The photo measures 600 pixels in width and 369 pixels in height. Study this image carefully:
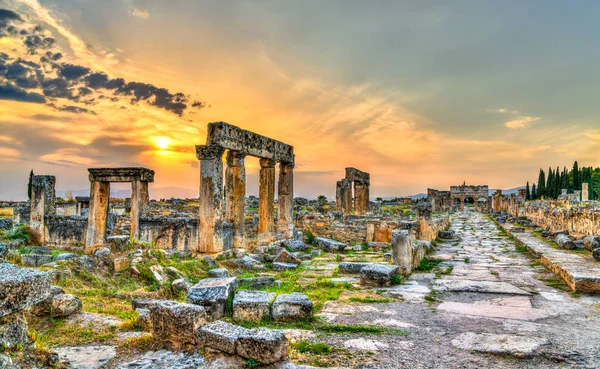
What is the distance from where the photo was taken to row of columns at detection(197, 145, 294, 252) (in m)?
11.6

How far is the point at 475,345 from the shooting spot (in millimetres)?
4316

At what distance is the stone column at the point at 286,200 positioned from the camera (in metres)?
15.8

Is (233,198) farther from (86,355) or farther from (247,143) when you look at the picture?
(86,355)

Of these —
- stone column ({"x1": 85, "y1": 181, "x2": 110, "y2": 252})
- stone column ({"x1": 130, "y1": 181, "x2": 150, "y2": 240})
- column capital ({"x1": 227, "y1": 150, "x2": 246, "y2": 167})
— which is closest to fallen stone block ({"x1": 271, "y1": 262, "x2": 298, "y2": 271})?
column capital ({"x1": 227, "y1": 150, "x2": 246, "y2": 167})

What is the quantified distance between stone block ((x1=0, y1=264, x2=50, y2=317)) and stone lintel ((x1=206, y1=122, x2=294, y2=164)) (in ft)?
29.1

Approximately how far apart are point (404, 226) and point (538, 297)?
7522 mm

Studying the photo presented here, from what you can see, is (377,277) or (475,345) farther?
(377,277)

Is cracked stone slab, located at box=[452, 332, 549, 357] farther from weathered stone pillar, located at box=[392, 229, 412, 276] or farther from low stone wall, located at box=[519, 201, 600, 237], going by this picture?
low stone wall, located at box=[519, 201, 600, 237]

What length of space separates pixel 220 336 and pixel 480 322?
3791 millimetres

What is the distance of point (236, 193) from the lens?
1298cm

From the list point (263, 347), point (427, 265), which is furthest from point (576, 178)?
point (263, 347)

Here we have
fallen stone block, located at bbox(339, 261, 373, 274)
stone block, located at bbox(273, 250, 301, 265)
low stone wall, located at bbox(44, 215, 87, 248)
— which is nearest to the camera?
fallen stone block, located at bbox(339, 261, 373, 274)

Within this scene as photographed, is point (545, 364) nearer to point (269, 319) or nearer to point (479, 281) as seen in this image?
point (269, 319)

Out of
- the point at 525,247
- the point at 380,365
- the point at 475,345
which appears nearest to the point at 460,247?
the point at 525,247
